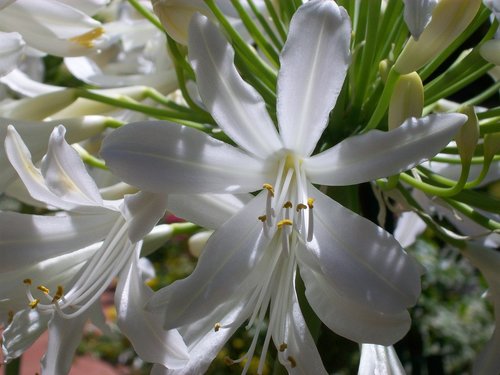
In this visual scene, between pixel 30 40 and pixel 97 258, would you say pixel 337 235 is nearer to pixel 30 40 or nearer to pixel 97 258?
pixel 97 258

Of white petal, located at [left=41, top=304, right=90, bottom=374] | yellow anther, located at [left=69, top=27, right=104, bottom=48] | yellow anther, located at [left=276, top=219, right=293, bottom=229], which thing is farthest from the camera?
yellow anther, located at [left=69, top=27, right=104, bottom=48]

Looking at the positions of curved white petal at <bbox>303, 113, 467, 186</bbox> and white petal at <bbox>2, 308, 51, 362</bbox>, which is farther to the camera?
white petal at <bbox>2, 308, 51, 362</bbox>

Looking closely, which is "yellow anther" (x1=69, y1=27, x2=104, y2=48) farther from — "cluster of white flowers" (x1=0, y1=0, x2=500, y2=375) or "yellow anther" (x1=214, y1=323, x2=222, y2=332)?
"yellow anther" (x1=214, y1=323, x2=222, y2=332)

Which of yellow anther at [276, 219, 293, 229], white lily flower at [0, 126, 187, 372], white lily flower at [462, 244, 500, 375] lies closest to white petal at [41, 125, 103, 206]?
white lily flower at [0, 126, 187, 372]

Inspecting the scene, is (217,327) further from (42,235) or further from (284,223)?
(42,235)

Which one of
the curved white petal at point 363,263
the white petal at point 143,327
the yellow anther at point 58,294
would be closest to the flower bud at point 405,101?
the curved white petal at point 363,263

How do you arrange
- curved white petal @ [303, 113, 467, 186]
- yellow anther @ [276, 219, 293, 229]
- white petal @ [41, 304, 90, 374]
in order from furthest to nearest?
white petal @ [41, 304, 90, 374], yellow anther @ [276, 219, 293, 229], curved white petal @ [303, 113, 467, 186]

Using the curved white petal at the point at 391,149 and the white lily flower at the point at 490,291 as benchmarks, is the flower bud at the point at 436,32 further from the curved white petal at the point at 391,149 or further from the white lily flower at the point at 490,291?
the white lily flower at the point at 490,291
